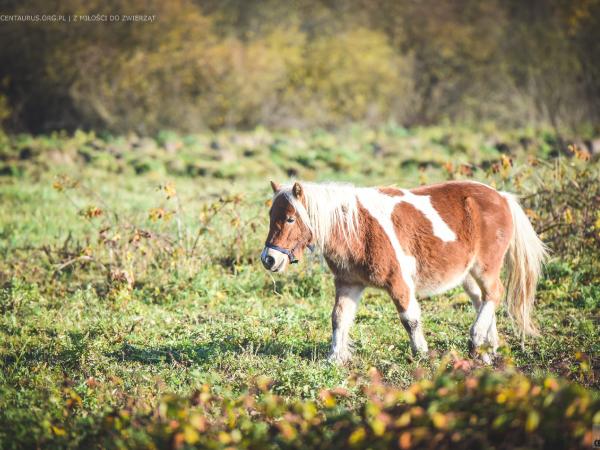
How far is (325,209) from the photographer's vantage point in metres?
4.65

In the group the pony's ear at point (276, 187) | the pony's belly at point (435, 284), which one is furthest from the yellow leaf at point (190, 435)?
the pony's belly at point (435, 284)

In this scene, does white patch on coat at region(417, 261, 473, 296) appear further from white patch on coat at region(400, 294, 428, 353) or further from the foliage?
the foliage

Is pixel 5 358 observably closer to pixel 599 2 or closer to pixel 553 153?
pixel 553 153

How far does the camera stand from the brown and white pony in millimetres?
4629

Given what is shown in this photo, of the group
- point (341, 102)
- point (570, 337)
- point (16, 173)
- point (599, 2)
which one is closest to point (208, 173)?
point (16, 173)

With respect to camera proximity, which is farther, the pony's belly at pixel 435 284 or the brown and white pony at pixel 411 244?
the pony's belly at pixel 435 284

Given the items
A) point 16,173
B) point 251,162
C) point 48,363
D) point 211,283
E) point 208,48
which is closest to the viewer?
point 48,363

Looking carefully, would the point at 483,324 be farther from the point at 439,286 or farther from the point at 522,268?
the point at 522,268

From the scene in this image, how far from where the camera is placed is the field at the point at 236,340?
2.96m

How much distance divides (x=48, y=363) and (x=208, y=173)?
9.88 m

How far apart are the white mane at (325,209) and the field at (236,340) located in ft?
3.72

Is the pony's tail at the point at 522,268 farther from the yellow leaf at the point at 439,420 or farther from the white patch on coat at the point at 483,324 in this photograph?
the yellow leaf at the point at 439,420

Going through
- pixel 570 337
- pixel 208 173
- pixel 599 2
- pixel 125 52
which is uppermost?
pixel 599 2

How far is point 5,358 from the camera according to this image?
5.18 m
